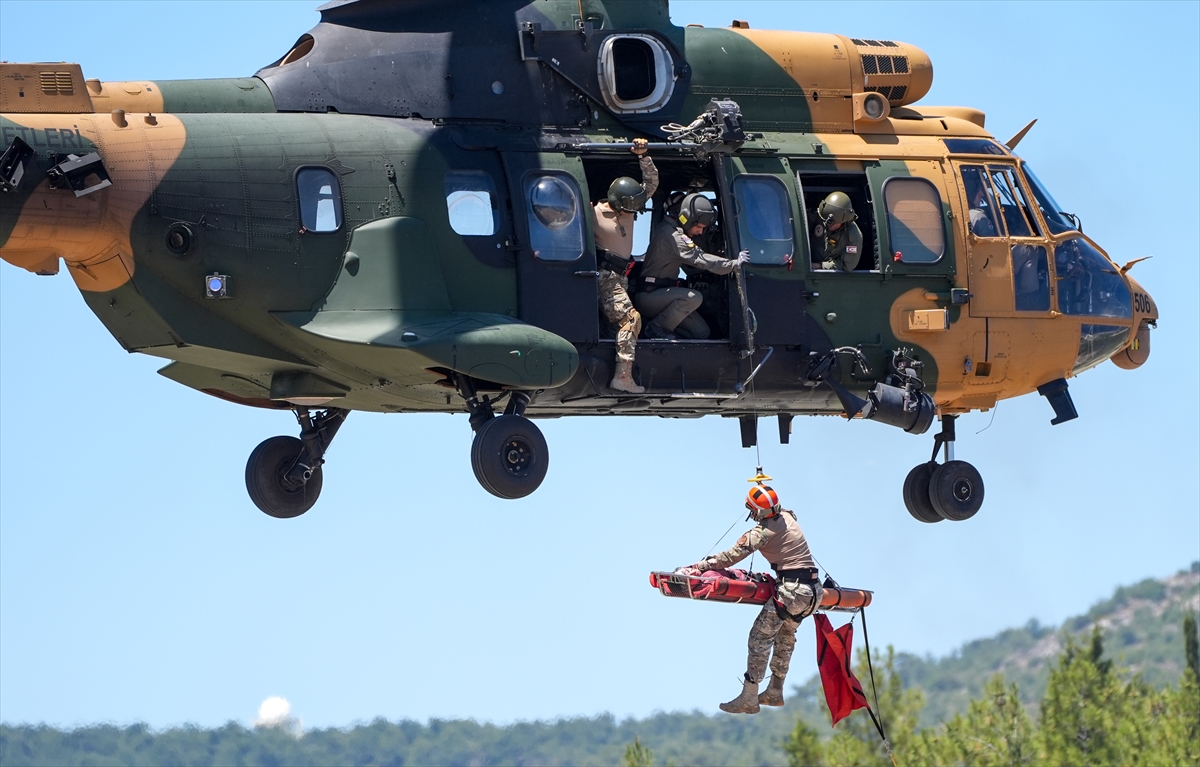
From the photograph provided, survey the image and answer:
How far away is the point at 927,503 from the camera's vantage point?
20.7m

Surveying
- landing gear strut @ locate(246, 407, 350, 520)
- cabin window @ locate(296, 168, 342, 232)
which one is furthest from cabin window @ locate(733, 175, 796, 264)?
landing gear strut @ locate(246, 407, 350, 520)

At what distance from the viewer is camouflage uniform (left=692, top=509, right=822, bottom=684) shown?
18.9m

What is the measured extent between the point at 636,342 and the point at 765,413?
2.27 m

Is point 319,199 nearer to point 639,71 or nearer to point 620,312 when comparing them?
point 620,312

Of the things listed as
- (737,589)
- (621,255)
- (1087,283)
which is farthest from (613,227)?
(1087,283)

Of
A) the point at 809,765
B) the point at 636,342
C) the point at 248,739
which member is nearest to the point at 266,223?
the point at 636,342

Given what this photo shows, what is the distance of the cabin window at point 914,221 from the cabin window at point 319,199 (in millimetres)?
5228

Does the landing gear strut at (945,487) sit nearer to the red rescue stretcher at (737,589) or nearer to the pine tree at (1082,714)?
the red rescue stretcher at (737,589)

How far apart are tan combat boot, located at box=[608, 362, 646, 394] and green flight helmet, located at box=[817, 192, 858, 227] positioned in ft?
7.85

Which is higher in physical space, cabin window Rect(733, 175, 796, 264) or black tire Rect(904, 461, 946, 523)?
cabin window Rect(733, 175, 796, 264)

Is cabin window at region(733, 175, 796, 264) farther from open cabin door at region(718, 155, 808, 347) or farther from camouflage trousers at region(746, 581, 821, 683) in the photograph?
camouflage trousers at region(746, 581, 821, 683)

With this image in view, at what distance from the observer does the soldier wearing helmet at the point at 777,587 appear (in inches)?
743

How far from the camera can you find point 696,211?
18.4 m

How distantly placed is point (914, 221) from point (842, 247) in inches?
31.7
